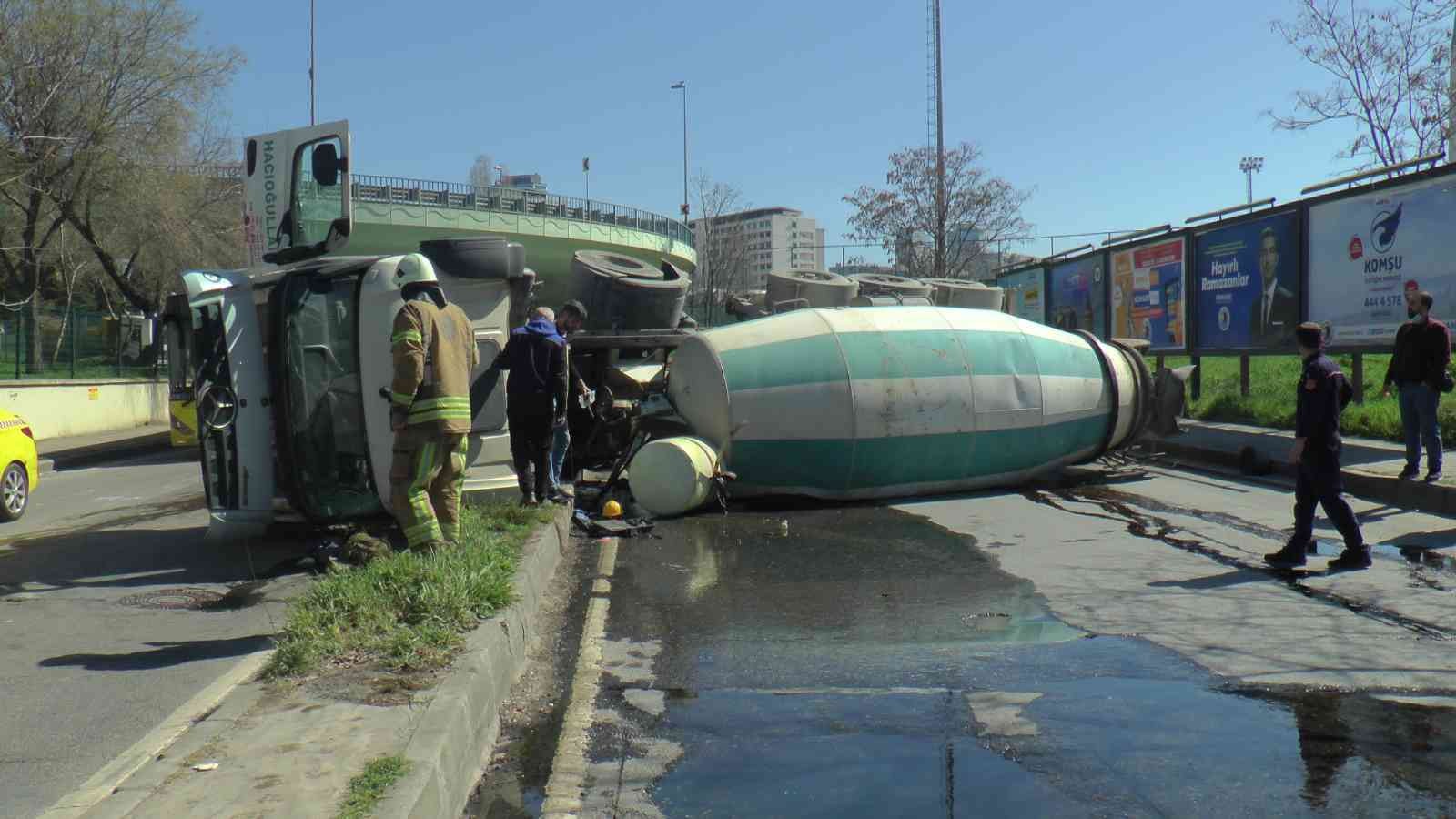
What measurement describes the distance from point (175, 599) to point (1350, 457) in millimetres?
11790

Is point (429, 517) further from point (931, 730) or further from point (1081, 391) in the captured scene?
point (1081, 391)

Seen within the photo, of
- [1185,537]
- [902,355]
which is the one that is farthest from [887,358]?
[1185,537]

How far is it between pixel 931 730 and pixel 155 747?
2855mm

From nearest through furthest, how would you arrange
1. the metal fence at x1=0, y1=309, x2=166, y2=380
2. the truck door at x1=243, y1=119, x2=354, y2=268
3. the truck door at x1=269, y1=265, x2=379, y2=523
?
1. the truck door at x1=269, y1=265, x2=379, y2=523
2. the truck door at x1=243, y1=119, x2=354, y2=268
3. the metal fence at x1=0, y1=309, x2=166, y2=380

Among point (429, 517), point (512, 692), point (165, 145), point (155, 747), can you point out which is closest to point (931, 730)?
point (512, 692)

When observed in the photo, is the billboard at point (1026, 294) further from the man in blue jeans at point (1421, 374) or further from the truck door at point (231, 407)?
the truck door at point (231, 407)

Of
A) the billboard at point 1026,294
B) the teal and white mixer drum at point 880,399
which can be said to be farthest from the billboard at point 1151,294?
the teal and white mixer drum at point 880,399

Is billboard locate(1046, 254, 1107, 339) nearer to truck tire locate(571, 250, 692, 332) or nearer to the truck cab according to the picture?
truck tire locate(571, 250, 692, 332)

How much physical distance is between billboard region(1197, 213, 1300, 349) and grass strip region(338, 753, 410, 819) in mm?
15166

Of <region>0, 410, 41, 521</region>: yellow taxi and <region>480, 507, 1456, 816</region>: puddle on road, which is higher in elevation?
<region>0, 410, 41, 521</region>: yellow taxi

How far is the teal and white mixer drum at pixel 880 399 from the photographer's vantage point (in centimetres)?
1066

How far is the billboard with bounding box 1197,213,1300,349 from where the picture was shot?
16.2 meters

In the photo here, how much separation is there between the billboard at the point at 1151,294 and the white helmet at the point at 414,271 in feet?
48.3

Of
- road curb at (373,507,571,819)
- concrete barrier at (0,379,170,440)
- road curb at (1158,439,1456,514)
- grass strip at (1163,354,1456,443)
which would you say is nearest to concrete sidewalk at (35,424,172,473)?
concrete barrier at (0,379,170,440)
